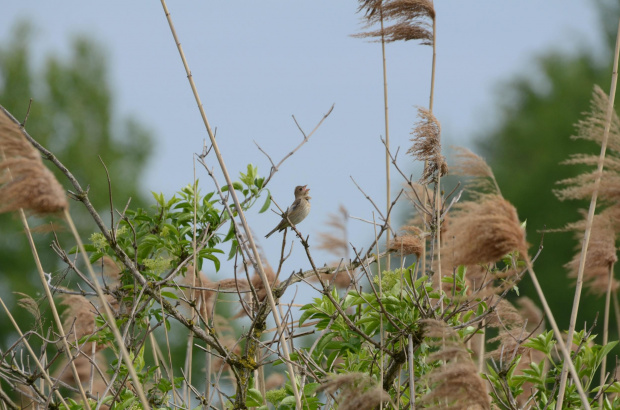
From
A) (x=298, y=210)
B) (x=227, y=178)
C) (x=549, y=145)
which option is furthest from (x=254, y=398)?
(x=549, y=145)

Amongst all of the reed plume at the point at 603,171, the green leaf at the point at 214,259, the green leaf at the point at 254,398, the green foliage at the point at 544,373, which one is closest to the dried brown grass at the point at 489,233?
the reed plume at the point at 603,171

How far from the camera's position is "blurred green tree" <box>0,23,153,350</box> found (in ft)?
67.3

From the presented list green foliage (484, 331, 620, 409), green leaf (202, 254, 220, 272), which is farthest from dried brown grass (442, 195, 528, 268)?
green leaf (202, 254, 220, 272)

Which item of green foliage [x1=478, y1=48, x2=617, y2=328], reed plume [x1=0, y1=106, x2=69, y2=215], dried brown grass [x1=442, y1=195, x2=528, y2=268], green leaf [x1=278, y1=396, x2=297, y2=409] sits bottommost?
green foliage [x1=478, y1=48, x2=617, y2=328]

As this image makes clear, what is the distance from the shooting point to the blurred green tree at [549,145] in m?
21.5

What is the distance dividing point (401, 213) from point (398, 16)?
2311 centimetres

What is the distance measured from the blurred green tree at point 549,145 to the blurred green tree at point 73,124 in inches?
434

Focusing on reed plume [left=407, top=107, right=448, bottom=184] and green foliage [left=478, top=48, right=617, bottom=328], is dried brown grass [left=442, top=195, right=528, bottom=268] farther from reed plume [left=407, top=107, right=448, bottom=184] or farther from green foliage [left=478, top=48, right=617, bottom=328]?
green foliage [left=478, top=48, right=617, bottom=328]

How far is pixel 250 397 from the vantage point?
3182 millimetres

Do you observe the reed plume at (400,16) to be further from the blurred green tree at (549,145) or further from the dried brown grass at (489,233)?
the blurred green tree at (549,145)

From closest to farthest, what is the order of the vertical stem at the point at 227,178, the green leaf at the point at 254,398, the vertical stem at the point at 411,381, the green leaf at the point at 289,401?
the vertical stem at the point at 411,381, the vertical stem at the point at 227,178, the green leaf at the point at 289,401, the green leaf at the point at 254,398

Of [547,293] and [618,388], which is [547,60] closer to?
[547,293]

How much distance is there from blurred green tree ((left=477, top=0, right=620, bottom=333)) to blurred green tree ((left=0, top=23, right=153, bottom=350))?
1101cm

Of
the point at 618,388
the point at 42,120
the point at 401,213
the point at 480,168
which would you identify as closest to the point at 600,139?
the point at 480,168
